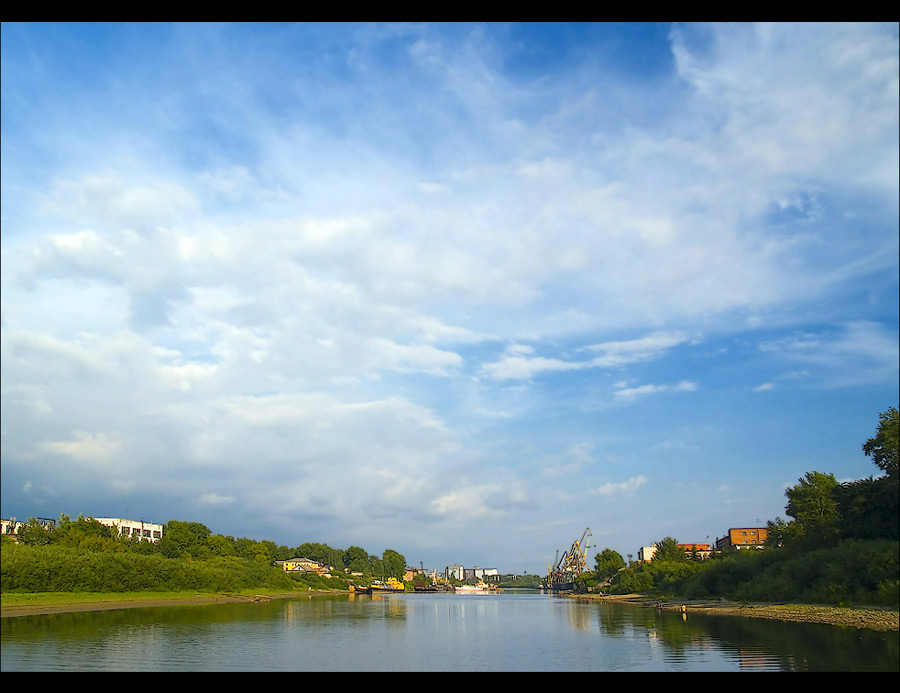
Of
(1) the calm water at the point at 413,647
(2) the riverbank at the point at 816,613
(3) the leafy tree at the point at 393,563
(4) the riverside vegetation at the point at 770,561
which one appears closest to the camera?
(1) the calm water at the point at 413,647

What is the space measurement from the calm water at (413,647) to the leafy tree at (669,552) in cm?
5730

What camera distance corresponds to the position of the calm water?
2122 cm

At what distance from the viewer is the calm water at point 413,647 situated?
21219 mm

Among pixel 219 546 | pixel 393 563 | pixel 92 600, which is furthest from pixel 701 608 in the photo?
pixel 393 563

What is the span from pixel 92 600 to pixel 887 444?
4975cm

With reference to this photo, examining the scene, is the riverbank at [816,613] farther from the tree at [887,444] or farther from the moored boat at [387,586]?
the moored boat at [387,586]

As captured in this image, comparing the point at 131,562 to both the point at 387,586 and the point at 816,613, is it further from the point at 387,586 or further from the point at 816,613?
the point at 387,586

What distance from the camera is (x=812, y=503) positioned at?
55.4 metres

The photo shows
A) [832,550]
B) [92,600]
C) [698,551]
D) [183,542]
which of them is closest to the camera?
[92,600]

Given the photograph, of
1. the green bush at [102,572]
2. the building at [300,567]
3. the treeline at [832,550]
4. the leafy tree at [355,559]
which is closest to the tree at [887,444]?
the treeline at [832,550]
